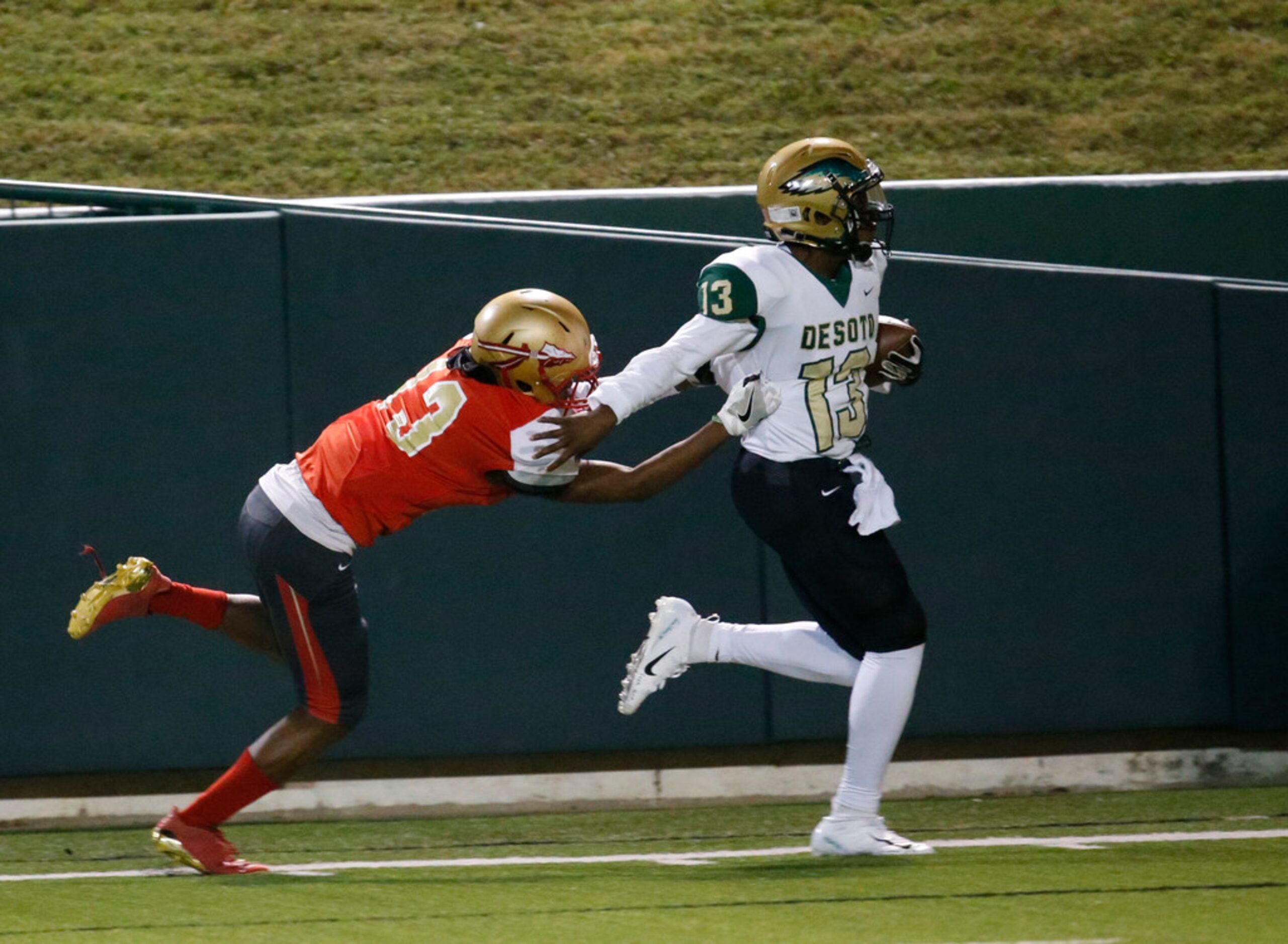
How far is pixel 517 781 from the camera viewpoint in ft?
18.8

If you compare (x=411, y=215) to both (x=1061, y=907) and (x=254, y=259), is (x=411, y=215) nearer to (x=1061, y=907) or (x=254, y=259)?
(x=254, y=259)

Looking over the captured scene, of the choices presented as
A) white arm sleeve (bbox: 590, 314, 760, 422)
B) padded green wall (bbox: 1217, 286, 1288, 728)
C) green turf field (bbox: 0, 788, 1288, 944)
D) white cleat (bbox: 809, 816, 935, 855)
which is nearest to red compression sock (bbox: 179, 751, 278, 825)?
green turf field (bbox: 0, 788, 1288, 944)

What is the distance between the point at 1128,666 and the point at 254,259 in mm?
3263

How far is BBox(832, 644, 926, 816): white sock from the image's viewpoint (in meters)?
4.40

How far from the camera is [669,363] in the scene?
4.41 m

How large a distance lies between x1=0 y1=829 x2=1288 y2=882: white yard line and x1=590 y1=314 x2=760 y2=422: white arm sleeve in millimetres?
1279

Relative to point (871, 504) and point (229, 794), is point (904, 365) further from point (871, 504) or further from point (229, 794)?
point (229, 794)

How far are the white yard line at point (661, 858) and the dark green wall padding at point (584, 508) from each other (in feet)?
2.95

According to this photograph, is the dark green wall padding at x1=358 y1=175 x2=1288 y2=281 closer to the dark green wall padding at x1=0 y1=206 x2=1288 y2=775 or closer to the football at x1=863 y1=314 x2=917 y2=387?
the dark green wall padding at x1=0 y1=206 x2=1288 y2=775

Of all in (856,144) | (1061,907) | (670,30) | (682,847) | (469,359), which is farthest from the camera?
(670,30)

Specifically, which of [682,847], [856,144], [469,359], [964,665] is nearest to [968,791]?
[964,665]

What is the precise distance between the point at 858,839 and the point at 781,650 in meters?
0.56

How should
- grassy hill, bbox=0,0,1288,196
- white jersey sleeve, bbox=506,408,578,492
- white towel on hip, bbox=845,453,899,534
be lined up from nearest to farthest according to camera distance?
white jersey sleeve, bbox=506,408,578,492
white towel on hip, bbox=845,453,899,534
grassy hill, bbox=0,0,1288,196

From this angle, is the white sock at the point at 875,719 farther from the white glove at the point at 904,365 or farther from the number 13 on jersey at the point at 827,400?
the white glove at the point at 904,365
